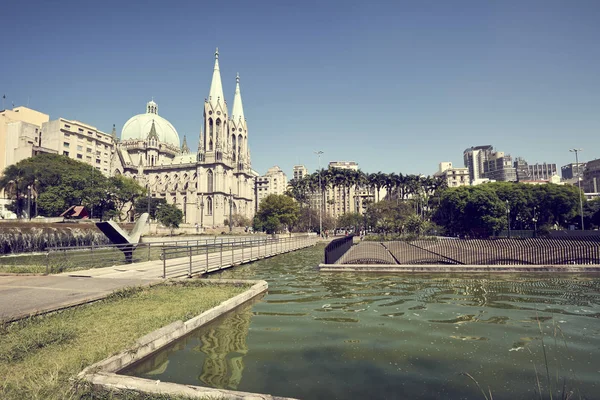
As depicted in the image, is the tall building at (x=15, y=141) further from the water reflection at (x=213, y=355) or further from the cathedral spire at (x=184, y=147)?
the water reflection at (x=213, y=355)

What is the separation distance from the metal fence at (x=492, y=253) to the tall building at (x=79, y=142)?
99504 millimetres

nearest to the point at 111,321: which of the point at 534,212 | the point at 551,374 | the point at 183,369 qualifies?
the point at 183,369

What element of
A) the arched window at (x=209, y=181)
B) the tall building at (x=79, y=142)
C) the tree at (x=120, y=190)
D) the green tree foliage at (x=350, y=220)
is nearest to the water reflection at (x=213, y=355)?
the tree at (x=120, y=190)

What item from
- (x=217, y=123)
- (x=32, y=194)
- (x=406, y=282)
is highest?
(x=217, y=123)

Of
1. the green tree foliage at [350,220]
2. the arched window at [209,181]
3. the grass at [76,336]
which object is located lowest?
the grass at [76,336]

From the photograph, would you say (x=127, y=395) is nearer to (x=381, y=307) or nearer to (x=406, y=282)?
(x=381, y=307)

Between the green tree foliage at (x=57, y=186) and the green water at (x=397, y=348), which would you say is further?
the green tree foliage at (x=57, y=186)

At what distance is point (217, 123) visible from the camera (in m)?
115

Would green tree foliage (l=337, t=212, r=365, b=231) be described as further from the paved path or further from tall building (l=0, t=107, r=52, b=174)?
the paved path

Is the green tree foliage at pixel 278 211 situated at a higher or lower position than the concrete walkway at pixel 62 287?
higher

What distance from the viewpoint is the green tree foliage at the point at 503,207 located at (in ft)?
201

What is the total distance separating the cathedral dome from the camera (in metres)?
138

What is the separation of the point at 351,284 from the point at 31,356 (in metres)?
10.9

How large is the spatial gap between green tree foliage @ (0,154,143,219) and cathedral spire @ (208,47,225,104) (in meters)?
50.5
